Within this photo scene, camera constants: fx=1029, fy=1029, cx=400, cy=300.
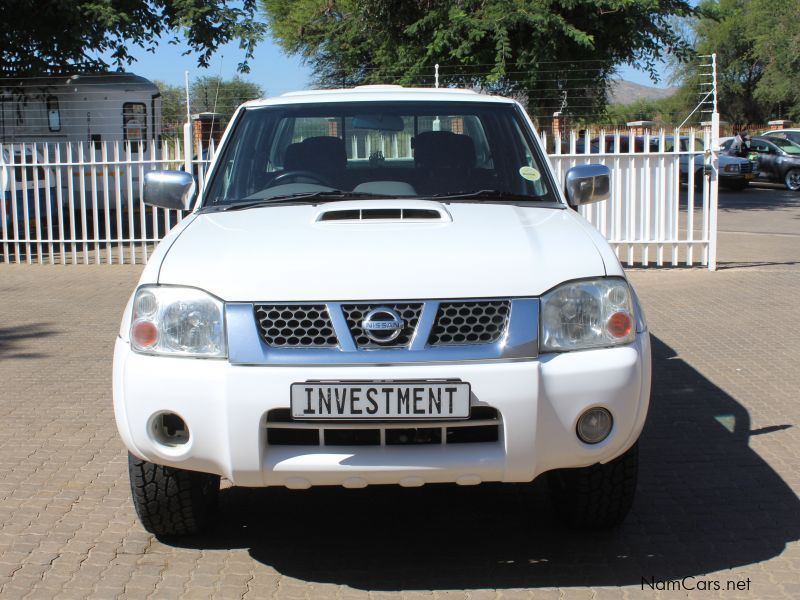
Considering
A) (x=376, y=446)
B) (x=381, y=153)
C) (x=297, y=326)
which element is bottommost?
(x=376, y=446)

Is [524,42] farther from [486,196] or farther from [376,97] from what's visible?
[486,196]

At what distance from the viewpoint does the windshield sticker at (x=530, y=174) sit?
4824mm

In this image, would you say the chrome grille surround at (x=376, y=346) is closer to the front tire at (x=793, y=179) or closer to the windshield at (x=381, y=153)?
the windshield at (x=381, y=153)

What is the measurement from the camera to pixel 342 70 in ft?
90.0

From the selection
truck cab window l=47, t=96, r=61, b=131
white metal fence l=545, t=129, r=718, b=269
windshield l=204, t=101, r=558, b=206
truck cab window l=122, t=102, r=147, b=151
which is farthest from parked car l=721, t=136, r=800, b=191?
windshield l=204, t=101, r=558, b=206

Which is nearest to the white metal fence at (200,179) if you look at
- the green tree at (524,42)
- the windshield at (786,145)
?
the green tree at (524,42)

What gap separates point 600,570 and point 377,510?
3.73ft

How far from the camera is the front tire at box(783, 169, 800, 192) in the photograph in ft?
92.8

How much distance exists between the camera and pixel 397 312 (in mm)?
3490

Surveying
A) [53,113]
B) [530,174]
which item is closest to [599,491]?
[530,174]

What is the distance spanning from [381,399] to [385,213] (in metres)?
0.98

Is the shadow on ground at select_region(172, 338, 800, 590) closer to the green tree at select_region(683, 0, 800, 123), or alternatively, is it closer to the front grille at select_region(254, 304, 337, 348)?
the front grille at select_region(254, 304, 337, 348)

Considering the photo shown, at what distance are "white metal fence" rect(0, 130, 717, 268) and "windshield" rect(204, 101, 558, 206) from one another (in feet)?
22.8

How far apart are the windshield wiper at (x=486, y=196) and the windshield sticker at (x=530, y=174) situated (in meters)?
0.16
